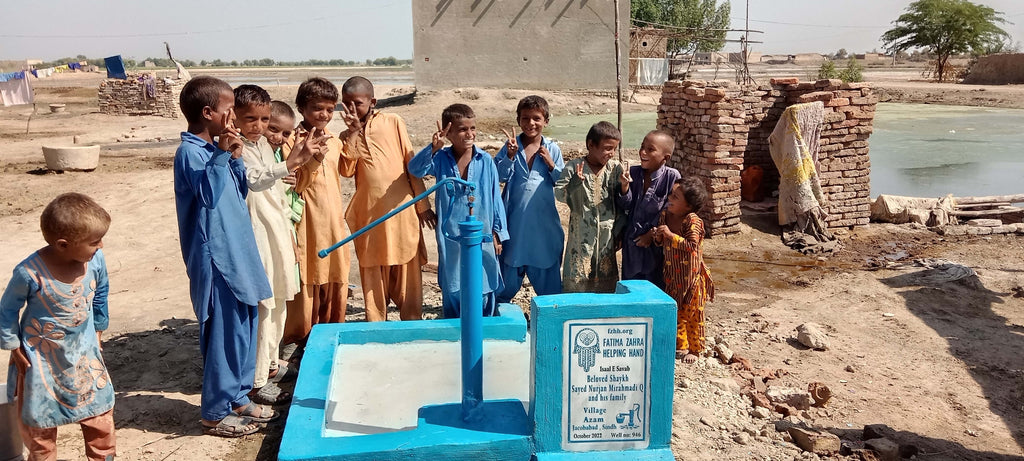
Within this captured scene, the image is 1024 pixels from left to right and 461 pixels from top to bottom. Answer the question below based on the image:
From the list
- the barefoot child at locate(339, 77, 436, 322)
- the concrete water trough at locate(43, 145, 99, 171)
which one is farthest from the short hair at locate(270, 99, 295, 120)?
the concrete water trough at locate(43, 145, 99, 171)

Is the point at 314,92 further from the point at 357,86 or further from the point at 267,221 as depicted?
the point at 267,221

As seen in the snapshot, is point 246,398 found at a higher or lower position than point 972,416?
higher

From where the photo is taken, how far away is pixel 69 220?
8.32 feet

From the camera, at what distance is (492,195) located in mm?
4090

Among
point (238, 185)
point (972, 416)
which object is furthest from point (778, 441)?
A: point (238, 185)

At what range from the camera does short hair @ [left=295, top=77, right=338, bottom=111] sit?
3.68m

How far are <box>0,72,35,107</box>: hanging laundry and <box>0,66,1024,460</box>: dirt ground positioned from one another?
15960 mm

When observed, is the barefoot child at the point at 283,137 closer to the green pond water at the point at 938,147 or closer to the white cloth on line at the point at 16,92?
the green pond water at the point at 938,147

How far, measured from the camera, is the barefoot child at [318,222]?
3725mm

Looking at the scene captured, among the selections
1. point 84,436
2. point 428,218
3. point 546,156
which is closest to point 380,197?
point 428,218

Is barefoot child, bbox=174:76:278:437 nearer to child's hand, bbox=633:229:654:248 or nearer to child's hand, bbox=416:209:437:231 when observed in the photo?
child's hand, bbox=416:209:437:231

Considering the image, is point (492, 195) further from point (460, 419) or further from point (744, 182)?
point (744, 182)

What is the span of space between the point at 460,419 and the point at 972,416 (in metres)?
2.92

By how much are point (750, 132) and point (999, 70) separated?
2994cm
